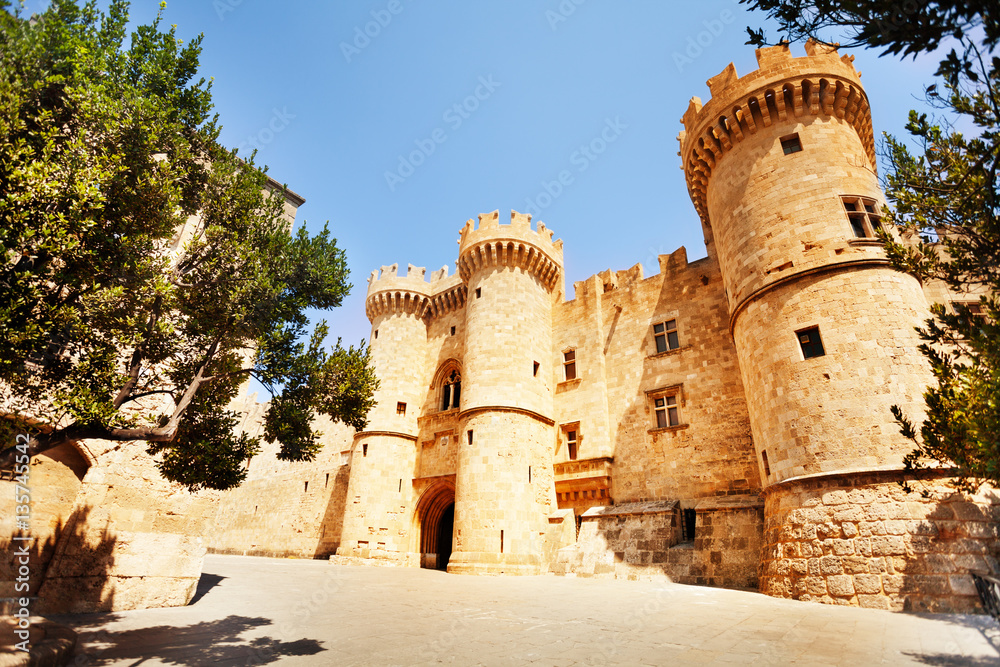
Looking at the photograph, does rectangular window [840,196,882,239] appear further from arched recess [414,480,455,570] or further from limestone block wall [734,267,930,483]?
arched recess [414,480,455,570]

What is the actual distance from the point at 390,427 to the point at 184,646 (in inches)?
601

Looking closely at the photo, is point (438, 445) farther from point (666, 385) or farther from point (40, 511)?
point (40, 511)

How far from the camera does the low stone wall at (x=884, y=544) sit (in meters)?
7.59

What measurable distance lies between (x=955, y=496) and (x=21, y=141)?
13500 millimetres

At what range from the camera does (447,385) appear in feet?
70.3

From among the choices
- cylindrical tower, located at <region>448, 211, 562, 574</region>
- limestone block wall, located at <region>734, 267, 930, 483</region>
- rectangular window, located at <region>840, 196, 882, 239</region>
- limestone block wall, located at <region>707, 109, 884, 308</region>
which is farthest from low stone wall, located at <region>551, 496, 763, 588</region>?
rectangular window, located at <region>840, 196, 882, 239</region>

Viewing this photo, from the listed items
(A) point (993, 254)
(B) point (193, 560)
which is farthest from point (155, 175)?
(A) point (993, 254)

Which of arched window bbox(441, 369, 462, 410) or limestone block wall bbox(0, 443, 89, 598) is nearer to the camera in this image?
limestone block wall bbox(0, 443, 89, 598)

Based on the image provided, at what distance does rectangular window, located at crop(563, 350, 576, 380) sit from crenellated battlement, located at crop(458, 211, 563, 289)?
11.2 ft


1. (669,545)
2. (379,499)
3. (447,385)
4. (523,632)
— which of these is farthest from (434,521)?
(523,632)

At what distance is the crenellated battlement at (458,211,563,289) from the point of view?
63.0 feet

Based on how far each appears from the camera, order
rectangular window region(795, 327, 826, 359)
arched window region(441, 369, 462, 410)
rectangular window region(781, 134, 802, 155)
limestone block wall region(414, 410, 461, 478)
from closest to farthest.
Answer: rectangular window region(795, 327, 826, 359)
rectangular window region(781, 134, 802, 155)
limestone block wall region(414, 410, 461, 478)
arched window region(441, 369, 462, 410)

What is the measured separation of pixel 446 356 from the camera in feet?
70.9

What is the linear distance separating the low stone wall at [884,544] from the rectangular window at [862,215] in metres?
5.55
